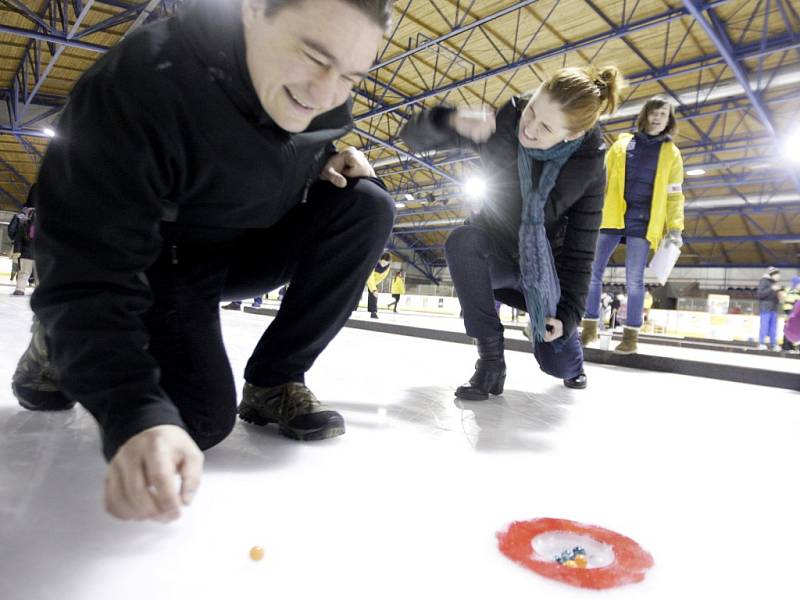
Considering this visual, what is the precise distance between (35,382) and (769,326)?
810 cm

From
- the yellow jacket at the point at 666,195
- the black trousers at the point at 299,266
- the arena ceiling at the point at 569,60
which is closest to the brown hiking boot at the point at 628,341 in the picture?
the yellow jacket at the point at 666,195

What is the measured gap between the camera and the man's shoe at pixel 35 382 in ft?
3.04

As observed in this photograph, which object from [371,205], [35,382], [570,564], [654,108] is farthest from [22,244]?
[570,564]

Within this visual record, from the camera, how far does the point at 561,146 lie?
1.37 metres

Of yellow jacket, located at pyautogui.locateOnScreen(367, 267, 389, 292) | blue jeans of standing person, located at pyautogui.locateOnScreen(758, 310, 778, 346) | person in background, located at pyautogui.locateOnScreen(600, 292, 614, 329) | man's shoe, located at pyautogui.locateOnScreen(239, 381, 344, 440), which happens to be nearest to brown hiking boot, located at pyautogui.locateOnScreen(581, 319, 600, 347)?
man's shoe, located at pyautogui.locateOnScreen(239, 381, 344, 440)

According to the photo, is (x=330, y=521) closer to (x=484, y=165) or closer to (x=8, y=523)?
(x=8, y=523)

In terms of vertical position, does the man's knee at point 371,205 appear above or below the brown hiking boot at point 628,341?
above

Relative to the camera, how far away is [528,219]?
147 cm

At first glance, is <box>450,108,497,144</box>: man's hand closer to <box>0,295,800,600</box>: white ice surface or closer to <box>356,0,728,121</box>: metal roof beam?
<box>0,295,800,600</box>: white ice surface

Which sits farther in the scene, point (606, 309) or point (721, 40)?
point (606, 309)

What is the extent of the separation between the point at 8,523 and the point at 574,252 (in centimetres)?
145

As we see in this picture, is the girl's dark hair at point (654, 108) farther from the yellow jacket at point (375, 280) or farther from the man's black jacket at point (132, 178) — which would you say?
the yellow jacket at point (375, 280)

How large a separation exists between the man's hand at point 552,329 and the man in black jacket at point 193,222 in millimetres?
675

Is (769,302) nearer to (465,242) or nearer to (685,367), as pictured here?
(685,367)
